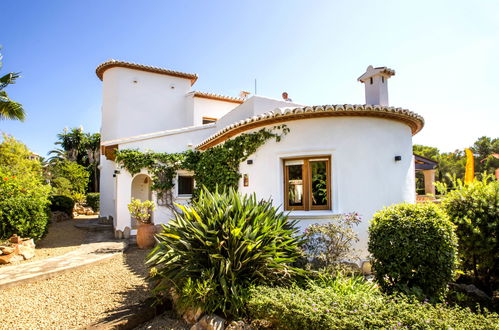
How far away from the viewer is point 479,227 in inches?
252

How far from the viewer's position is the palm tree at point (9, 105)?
1288cm

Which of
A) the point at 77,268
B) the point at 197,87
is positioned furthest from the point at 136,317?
the point at 197,87

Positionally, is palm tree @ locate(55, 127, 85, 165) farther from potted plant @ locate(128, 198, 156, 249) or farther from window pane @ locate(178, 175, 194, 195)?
potted plant @ locate(128, 198, 156, 249)

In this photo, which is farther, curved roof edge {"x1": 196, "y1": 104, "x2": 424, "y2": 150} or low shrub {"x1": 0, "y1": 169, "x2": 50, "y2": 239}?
low shrub {"x1": 0, "y1": 169, "x2": 50, "y2": 239}

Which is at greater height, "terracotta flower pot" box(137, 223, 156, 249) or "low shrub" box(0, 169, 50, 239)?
"low shrub" box(0, 169, 50, 239)

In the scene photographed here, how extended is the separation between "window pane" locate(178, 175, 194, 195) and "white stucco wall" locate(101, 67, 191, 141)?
6459 millimetres

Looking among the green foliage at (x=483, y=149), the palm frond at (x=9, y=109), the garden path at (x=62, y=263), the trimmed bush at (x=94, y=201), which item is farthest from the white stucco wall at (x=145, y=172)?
the green foliage at (x=483, y=149)

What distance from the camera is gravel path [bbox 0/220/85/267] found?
10.3m

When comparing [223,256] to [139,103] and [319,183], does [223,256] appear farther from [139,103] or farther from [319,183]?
→ [139,103]

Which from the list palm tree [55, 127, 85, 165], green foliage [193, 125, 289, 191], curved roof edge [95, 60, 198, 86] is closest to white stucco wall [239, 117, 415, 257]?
green foliage [193, 125, 289, 191]

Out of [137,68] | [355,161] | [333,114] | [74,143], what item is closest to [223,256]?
[355,161]

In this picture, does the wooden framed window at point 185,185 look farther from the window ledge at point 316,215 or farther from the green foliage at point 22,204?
the window ledge at point 316,215

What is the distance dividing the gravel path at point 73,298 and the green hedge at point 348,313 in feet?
10.1

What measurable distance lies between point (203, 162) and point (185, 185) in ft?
8.61
